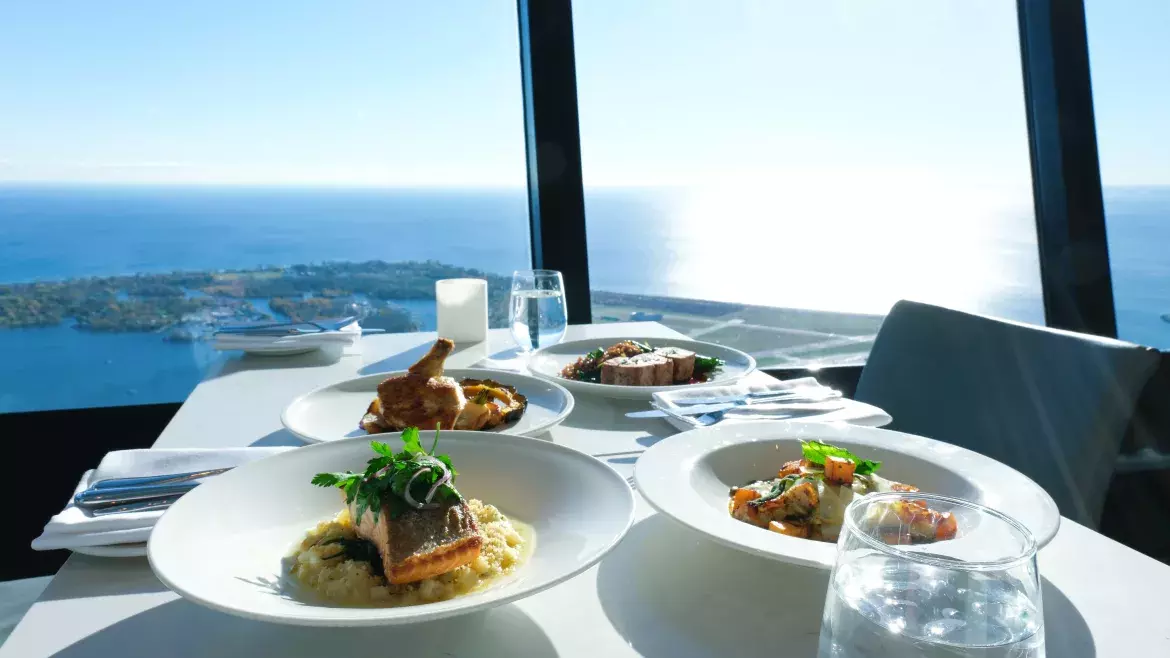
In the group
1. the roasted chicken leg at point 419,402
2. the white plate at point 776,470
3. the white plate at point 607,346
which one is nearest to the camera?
the white plate at point 776,470

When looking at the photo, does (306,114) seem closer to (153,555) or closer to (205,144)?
(205,144)

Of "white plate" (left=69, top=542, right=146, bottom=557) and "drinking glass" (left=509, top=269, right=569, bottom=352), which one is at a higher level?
"drinking glass" (left=509, top=269, right=569, bottom=352)

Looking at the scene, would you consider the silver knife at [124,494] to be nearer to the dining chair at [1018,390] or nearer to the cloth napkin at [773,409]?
the cloth napkin at [773,409]

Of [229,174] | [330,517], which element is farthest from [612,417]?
[229,174]

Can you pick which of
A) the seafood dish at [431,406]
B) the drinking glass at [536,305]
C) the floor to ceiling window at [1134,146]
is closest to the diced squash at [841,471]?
the seafood dish at [431,406]

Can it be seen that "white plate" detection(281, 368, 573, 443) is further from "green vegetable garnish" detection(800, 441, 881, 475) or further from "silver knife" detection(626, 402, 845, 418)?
"green vegetable garnish" detection(800, 441, 881, 475)

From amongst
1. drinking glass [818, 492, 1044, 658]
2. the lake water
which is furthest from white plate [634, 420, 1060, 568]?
the lake water

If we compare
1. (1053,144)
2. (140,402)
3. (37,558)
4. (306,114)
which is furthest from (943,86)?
(37,558)
